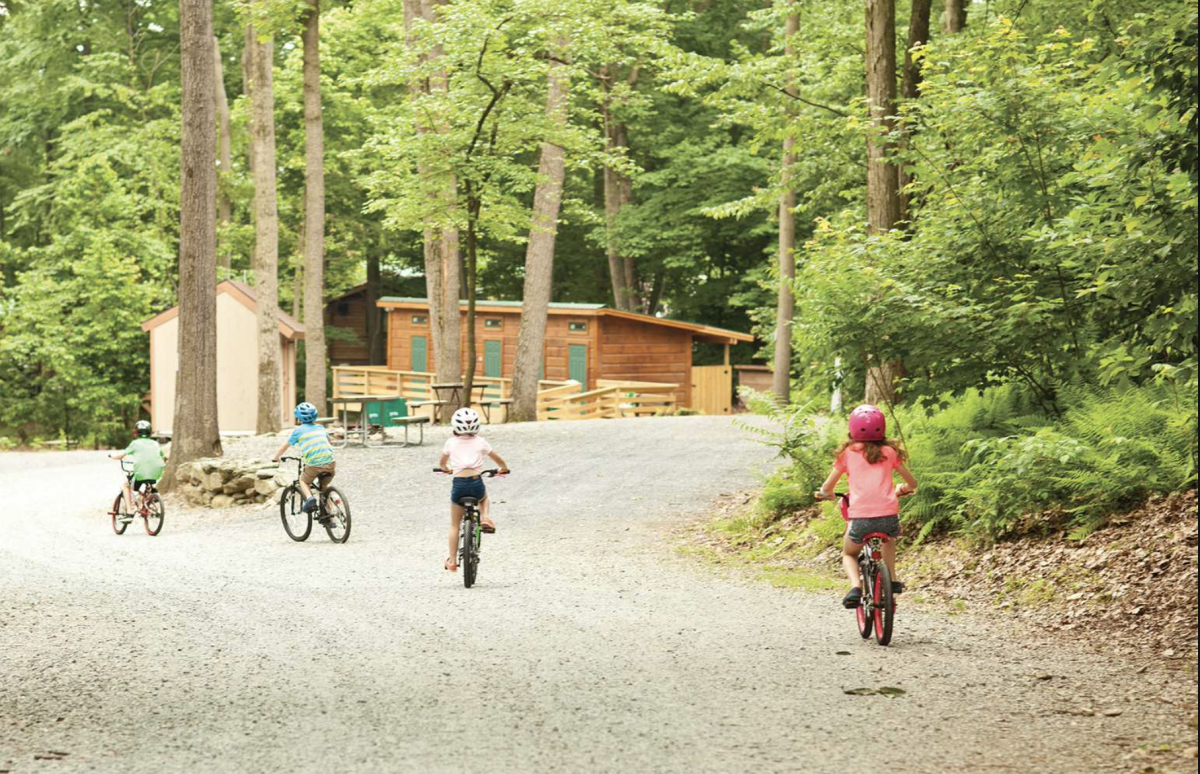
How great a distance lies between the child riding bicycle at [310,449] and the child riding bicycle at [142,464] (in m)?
3.21

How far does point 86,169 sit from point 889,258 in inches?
1283

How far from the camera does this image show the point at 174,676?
7496 mm

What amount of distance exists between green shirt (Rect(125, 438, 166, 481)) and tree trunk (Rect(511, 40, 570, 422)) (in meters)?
12.1

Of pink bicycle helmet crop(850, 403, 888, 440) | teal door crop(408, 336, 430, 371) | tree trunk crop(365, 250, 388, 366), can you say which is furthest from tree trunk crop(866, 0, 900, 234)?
tree trunk crop(365, 250, 388, 366)

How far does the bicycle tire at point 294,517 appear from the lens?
15062mm

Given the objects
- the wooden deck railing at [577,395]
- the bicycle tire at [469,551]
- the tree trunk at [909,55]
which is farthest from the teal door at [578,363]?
the bicycle tire at [469,551]

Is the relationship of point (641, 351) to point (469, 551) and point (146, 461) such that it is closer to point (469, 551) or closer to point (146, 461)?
point (146, 461)

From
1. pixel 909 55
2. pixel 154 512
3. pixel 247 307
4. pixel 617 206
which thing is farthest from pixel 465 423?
pixel 617 206

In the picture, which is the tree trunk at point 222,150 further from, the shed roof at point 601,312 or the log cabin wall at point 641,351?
the log cabin wall at point 641,351

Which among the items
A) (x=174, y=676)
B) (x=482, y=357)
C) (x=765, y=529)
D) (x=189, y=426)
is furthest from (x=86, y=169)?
(x=174, y=676)

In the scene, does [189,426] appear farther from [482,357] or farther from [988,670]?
[482,357]

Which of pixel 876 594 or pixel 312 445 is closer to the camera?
pixel 876 594

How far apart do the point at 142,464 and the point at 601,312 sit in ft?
77.7

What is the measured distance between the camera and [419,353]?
142ft
